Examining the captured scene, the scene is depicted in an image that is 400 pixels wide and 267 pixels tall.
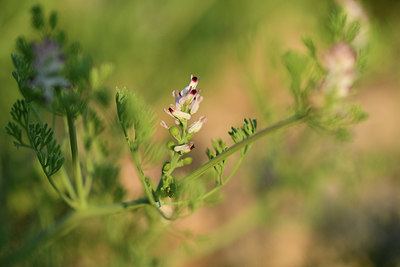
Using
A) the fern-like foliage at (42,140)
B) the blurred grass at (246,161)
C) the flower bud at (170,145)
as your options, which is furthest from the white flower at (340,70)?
the fern-like foliage at (42,140)

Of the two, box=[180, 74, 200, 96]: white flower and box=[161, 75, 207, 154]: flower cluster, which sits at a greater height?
box=[180, 74, 200, 96]: white flower

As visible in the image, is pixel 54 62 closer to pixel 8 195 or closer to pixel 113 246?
pixel 113 246

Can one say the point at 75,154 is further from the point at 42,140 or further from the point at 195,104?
the point at 195,104

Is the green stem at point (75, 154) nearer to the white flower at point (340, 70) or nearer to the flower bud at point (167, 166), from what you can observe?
the flower bud at point (167, 166)

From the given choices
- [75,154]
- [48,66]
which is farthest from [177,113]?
[48,66]

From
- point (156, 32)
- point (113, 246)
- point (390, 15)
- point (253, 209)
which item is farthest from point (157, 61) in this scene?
point (390, 15)

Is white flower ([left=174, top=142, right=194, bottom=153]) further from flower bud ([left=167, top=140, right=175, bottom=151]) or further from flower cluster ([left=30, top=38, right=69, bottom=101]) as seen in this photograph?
flower cluster ([left=30, top=38, right=69, bottom=101])

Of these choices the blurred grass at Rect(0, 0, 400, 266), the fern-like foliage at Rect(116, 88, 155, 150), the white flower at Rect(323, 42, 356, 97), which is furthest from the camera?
the blurred grass at Rect(0, 0, 400, 266)

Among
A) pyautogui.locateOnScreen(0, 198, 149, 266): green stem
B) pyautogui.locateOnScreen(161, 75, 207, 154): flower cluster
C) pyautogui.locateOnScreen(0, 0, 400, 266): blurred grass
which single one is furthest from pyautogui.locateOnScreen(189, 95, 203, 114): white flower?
pyautogui.locateOnScreen(0, 0, 400, 266): blurred grass
